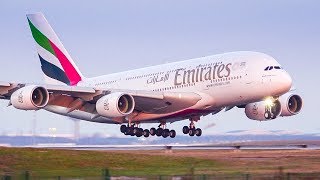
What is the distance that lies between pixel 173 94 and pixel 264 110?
8.00m

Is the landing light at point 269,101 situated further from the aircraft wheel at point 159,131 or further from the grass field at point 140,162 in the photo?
the aircraft wheel at point 159,131

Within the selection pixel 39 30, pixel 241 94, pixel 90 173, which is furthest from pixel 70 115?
pixel 90 173

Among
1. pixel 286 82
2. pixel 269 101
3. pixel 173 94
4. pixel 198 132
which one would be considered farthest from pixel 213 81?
pixel 198 132

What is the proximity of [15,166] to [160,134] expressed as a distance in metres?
23.0

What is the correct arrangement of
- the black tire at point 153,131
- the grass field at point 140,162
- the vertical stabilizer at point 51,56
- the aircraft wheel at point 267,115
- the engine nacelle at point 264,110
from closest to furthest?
1. the grass field at point 140,162
2. the engine nacelle at point 264,110
3. the aircraft wheel at point 267,115
4. the black tire at point 153,131
5. the vertical stabilizer at point 51,56

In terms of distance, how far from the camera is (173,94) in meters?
79.8

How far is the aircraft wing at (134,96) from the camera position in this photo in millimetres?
78438

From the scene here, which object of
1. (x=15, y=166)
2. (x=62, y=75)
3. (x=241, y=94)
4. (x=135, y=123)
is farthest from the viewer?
(x=62, y=75)

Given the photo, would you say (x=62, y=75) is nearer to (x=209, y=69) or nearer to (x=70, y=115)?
(x=70, y=115)

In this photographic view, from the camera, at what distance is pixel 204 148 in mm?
85938

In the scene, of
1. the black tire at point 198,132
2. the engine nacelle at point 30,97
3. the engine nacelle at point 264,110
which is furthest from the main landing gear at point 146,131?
the engine nacelle at point 30,97

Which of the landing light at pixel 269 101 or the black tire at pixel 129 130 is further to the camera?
the black tire at pixel 129 130

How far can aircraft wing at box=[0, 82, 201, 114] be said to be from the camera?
78438 mm

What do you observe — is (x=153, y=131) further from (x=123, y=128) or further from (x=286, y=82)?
(x=286, y=82)
